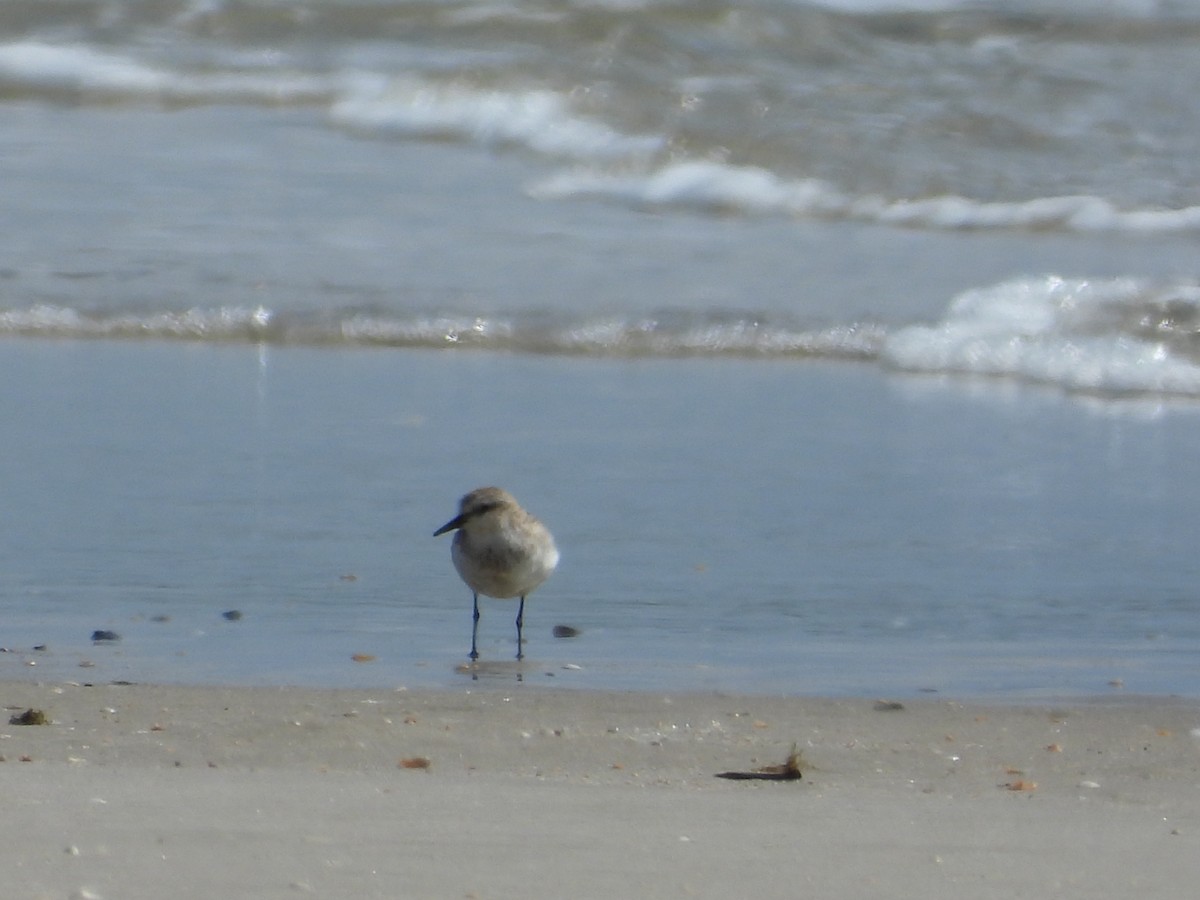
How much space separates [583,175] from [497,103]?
153 cm

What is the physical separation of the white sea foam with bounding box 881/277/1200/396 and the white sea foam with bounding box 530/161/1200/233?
1611mm

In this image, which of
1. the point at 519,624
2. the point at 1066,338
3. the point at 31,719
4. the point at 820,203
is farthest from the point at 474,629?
the point at 820,203

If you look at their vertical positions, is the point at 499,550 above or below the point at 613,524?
above

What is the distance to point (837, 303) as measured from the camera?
7793 millimetres

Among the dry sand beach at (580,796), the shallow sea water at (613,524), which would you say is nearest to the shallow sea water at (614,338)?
the shallow sea water at (613,524)

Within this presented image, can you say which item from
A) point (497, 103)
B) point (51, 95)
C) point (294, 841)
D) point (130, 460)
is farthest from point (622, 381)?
point (51, 95)

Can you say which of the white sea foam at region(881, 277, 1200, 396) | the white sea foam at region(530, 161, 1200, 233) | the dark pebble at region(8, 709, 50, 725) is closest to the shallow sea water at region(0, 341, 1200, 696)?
the white sea foam at region(881, 277, 1200, 396)

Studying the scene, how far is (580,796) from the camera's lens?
2795 mm

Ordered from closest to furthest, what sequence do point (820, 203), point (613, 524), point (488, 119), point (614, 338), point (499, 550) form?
point (499, 550) < point (613, 524) < point (614, 338) < point (820, 203) < point (488, 119)

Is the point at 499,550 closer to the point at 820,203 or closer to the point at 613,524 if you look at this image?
the point at 613,524

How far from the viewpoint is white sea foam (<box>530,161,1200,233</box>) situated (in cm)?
946

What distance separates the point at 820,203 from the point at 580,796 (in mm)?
7309

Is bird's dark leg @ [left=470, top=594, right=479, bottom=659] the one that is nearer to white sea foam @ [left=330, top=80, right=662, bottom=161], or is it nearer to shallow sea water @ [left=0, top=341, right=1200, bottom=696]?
shallow sea water @ [left=0, top=341, right=1200, bottom=696]

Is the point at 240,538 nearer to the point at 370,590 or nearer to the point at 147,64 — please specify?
the point at 370,590
